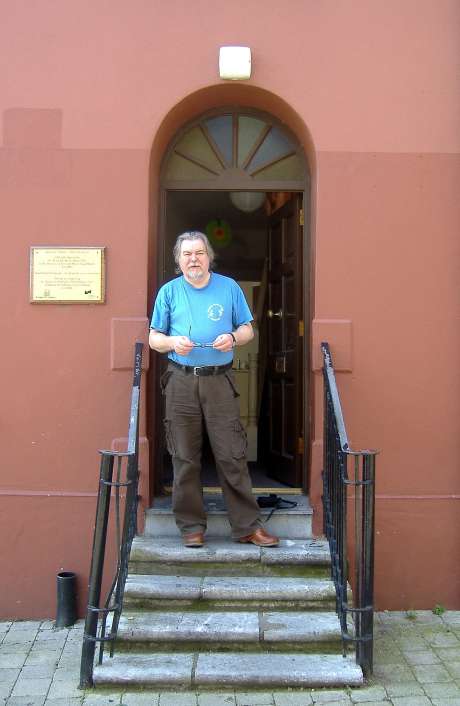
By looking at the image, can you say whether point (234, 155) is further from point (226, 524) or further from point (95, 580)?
point (95, 580)

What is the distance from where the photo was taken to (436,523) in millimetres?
4496

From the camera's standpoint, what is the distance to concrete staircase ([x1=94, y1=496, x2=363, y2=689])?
11.3 ft

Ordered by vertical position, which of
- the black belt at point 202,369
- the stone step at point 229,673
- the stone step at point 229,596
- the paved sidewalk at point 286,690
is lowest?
the paved sidewalk at point 286,690

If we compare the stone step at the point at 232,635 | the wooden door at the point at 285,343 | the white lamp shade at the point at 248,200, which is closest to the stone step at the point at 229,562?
the stone step at the point at 232,635

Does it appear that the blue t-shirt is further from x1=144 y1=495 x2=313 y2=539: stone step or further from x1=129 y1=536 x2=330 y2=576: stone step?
x1=129 y1=536 x2=330 y2=576: stone step

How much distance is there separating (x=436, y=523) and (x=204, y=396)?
1799 mm

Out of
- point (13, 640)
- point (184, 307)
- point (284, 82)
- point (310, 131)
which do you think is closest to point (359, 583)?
point (184, 307)

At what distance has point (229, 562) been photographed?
406 centimetres

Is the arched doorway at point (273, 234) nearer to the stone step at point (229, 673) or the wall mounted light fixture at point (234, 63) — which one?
the wall mounted light fixture at point (234, 63)

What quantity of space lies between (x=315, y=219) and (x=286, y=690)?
2.86 metres

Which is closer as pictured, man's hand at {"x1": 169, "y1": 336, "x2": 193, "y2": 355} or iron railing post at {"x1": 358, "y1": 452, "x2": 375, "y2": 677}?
iron railing post at {"x1": 358, "y1": 452, "x2": 375, "y2": 677}

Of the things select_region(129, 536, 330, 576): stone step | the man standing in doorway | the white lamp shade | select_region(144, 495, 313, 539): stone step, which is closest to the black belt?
the man standing in doorway

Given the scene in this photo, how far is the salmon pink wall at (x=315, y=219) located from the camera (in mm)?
4477

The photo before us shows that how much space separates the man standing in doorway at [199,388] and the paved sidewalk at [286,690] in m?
0.93
